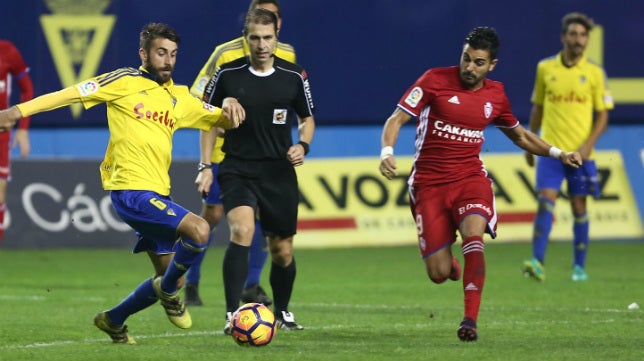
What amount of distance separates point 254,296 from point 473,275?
2.64 meters

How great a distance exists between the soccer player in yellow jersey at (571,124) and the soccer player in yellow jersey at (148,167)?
5581 mm

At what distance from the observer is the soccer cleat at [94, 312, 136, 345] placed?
822 cm

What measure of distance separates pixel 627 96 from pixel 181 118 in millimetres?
11289

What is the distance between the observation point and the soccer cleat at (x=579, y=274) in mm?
13227

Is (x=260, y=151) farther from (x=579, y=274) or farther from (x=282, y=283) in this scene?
(x=579, y=274)

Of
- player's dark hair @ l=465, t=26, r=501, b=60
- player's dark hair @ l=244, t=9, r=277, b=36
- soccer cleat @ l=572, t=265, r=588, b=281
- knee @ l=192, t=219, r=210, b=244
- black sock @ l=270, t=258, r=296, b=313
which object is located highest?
player's dark hair @ l=244, t=9, r=277, b=36

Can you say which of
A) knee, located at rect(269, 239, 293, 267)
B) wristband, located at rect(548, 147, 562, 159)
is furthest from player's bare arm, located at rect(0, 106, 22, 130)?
wristband, located at rect(548, 147, 562, 159)

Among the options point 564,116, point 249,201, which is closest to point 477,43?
point 249,201

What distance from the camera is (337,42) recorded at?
18688mm

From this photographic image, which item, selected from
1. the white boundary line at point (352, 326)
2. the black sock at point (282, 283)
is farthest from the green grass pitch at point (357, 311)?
the black sock at point (282, 283)

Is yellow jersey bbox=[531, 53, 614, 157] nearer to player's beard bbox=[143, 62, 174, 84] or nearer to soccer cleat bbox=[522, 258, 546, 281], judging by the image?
soccer cleat bbox=[522, 258, 546, 281]

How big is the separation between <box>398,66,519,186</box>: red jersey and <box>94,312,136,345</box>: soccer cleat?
7.10ft

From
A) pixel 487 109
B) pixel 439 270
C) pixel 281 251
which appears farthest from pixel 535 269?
pixel 281 251

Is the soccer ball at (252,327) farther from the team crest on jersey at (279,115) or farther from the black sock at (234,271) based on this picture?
the team crest on jersey at (279,115)
